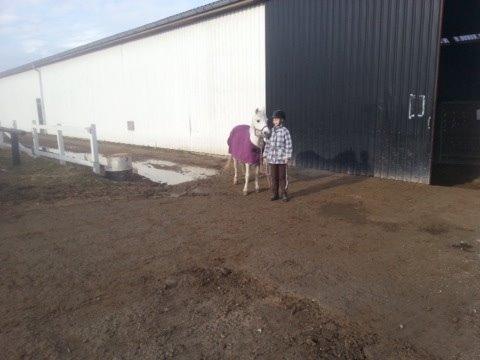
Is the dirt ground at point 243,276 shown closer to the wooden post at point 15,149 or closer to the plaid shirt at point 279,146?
the plaid shirt at point 279,146

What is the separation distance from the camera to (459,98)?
431 inches

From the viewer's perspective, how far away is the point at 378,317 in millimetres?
3396

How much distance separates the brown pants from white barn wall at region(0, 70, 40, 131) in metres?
22.4

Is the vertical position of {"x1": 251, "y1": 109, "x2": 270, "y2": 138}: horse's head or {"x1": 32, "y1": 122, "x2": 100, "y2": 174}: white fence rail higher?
{"x1": 251, "y1": 109, "x2": 270, "y2": 138}: horse's head

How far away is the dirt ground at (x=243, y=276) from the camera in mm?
3104

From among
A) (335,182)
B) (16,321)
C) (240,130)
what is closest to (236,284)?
(16,321)

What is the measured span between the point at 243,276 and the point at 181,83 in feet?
34.4

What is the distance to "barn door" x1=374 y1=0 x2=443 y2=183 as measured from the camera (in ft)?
24.8

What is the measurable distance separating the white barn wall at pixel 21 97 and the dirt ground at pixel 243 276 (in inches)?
825

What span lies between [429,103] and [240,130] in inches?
142

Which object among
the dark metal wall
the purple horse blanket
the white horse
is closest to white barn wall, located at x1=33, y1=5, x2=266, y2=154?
the dark metal wall

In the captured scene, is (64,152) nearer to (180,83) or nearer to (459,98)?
(180,83)

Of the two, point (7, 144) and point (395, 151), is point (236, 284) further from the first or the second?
point (7, 144)

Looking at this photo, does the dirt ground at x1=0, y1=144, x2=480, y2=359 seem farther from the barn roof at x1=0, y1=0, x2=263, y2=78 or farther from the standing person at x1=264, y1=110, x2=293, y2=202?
the barn roof at x1=0, y1=0, x2=263, y2=78
